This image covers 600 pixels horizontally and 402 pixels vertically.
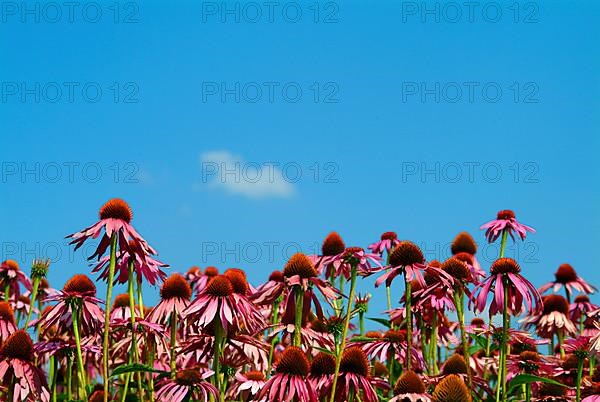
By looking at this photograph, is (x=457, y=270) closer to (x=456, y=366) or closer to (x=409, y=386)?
(x=456, y=366)

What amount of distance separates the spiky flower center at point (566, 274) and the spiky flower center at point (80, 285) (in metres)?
5.87

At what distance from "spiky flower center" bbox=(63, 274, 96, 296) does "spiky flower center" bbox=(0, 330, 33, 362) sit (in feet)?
1.21

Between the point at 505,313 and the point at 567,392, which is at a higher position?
the point at 505,313

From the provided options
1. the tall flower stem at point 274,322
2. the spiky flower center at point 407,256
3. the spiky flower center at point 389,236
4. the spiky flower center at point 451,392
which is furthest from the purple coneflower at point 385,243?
the spiky flower center at point 451,392

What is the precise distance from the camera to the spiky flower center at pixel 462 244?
770 centimetres

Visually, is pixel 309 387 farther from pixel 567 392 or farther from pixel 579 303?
pixel 579 303

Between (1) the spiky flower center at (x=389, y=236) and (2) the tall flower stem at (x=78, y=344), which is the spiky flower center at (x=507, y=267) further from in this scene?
(1) the spiky flower center at (x=389, y=236)

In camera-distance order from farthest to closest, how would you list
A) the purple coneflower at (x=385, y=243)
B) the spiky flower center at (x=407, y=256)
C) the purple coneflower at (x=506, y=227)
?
the purple coneflower at (x=385, y=243), the purple coneflower at (x=506, y=227), the spiky flower center at (x=407, y=256)

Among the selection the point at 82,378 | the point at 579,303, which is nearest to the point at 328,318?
the point at 82,378

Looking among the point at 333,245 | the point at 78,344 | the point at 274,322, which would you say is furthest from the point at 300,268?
the point at 333,245

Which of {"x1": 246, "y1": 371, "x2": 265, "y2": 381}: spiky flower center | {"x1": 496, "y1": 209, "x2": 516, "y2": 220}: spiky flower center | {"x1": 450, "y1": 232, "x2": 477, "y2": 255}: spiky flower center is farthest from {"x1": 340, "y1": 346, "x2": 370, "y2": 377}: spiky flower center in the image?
{"x1": 450, "y1": 232, "x2": 477, "y2": 255}: spiky flower center

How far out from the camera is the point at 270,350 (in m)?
4.42

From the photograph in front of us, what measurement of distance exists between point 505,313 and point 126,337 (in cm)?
242

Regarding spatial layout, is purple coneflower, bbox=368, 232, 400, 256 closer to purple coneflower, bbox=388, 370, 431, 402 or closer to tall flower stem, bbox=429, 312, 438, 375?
tall flower stem, bbox=429, 312, 438, 375
